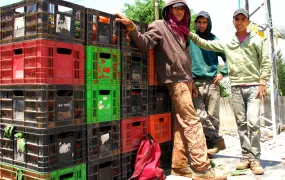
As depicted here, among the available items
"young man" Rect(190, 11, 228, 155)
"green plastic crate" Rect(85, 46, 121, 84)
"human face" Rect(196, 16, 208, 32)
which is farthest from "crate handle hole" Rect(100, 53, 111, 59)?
"human face" Rect(196, 16, 208, 32)

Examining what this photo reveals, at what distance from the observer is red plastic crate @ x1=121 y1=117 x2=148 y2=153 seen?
3310 millimetres

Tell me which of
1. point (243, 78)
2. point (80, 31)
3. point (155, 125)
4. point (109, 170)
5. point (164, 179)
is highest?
point (80, 31)

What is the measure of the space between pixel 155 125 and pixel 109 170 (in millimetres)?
947

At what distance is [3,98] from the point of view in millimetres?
2992

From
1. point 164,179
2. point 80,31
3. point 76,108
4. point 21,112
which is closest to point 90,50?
point 80,31

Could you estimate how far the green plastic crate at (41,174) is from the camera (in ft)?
8.43

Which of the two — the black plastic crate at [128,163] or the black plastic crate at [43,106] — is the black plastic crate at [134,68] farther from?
the black plastic crate at [128,163]

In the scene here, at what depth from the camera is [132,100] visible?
11.3 ft

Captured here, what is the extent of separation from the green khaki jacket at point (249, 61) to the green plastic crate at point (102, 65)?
5.57ft

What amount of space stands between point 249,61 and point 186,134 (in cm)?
133

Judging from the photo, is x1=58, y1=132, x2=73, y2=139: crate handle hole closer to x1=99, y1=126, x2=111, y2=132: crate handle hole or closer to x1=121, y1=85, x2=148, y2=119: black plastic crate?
x1=99, y1=126, x2=111, y2=132: crate handle hole

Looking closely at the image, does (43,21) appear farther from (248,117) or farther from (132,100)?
(248,117)

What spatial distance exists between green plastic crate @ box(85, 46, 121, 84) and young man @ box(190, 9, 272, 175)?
172 cm

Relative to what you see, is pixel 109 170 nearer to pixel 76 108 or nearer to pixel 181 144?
pixel 76 108
